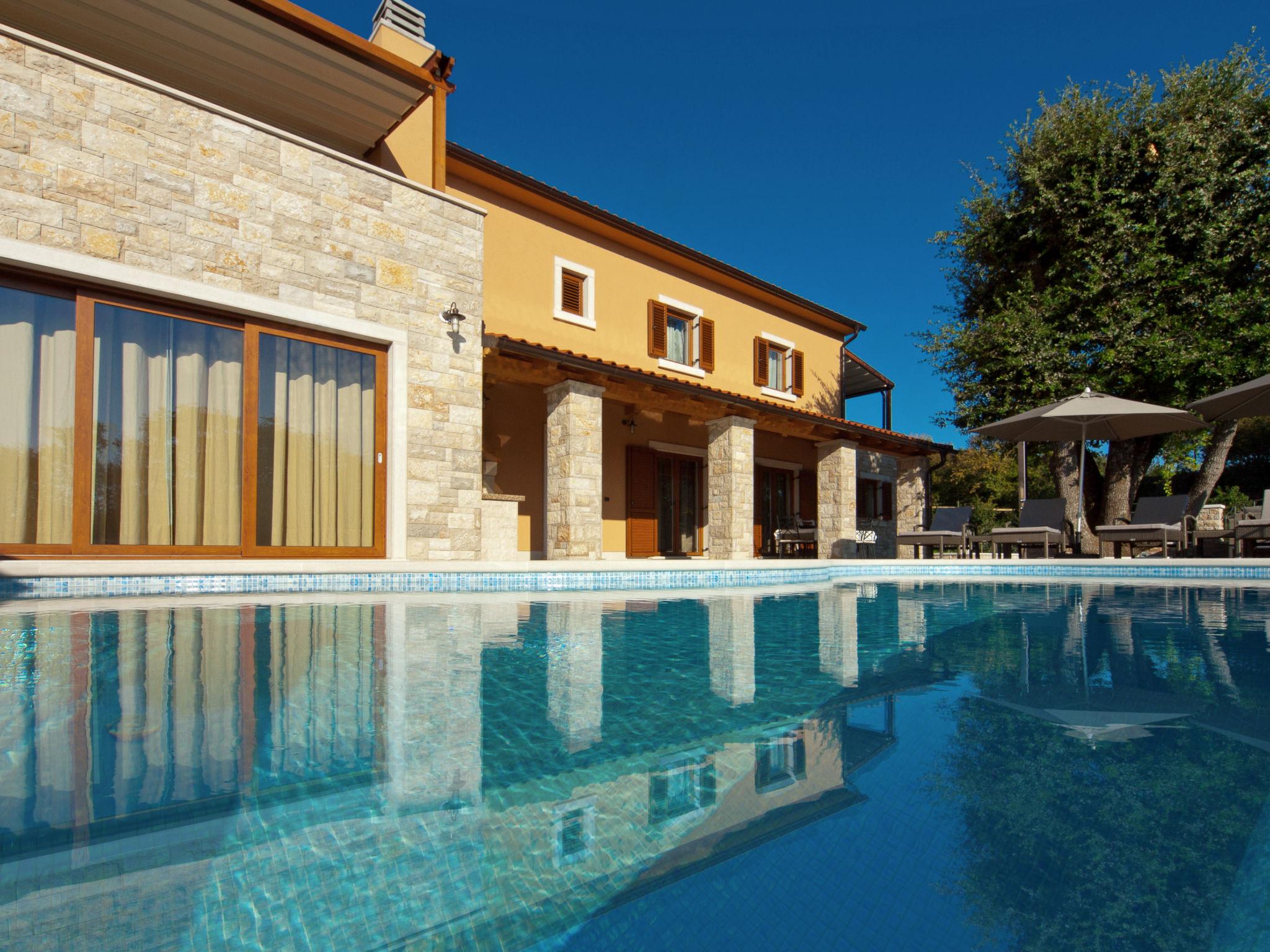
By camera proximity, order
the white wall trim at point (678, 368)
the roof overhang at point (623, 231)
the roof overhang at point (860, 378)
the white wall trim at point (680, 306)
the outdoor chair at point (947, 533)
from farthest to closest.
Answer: the roof overhang at point (860, 378) < the white wall trim at point (680, 306) < the white wall trim at point (678, 368) < the outdoor chair at point (947, 533) < the roof overhang at point (623, 231)

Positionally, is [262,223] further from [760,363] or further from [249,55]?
[760,363]

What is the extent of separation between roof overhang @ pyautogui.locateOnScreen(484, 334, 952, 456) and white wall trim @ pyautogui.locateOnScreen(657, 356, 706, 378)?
1309 millimetres

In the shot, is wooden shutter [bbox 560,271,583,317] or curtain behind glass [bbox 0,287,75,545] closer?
curtain behind glass [bbox 0,287,75,545]

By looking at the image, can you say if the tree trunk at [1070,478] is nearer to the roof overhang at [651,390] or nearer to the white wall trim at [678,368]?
the roof overhang at [651,390]

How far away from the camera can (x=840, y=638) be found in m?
4.28

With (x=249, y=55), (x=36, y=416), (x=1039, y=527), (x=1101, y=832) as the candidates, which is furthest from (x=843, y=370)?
(x=1101, y=832)

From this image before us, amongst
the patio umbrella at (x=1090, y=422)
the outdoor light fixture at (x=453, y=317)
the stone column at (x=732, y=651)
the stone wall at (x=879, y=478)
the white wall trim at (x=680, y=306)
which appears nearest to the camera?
the stone column at (x=732, y=651)

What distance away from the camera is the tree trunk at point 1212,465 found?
13.7 m

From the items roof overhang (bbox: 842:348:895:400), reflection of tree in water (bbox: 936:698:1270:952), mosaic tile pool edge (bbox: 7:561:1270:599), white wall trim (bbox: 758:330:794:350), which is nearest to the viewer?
reflection of tree in water (bbox: 936:698:1270:952)

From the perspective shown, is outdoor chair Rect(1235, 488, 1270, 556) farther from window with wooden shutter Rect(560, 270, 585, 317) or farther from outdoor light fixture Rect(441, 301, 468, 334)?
outdoor light fixture Rect(441, 301, 468, 334)

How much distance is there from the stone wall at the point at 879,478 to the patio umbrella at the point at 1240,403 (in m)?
6.46

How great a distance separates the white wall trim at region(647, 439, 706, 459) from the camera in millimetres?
13281

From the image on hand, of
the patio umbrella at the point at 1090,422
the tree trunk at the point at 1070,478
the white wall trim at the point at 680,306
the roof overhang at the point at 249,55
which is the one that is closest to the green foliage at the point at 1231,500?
the tree trunk at the point at 1070,478

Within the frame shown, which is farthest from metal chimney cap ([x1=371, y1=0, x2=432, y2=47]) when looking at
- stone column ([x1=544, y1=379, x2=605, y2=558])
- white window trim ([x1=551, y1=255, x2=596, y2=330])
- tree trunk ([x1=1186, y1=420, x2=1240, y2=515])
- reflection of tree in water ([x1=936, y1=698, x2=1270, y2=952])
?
tree trunk ([x1=1186, y1=420, x2=1240, y2=515])
